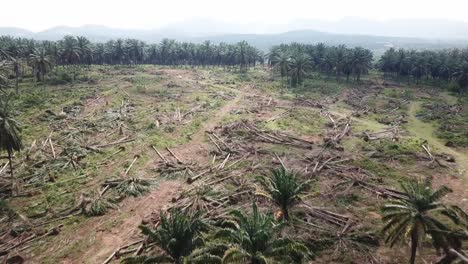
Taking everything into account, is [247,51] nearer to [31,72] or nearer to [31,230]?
[31,72]

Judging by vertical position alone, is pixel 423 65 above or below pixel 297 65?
below

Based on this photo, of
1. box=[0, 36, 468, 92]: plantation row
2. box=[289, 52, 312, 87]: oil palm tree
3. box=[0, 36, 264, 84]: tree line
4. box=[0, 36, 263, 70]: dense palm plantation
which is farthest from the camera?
box=[0, 36, 263, 70]: dense palm plantation

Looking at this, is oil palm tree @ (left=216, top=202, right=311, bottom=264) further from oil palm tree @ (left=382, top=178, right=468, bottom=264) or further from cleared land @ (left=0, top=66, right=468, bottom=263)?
cleared land @ (left=0, top=66, right=468, bottom=263)

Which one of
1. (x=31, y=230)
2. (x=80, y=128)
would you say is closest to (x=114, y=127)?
(x=80, y=128)

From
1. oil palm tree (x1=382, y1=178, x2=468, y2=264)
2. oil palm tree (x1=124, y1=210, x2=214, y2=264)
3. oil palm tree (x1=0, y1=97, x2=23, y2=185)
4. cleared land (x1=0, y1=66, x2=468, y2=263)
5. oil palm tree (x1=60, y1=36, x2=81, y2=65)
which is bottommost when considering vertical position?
cleared land (x1=0, y1=66, x2=468, y2=263)

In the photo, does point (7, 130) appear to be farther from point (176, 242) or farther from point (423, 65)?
point (423, 65)

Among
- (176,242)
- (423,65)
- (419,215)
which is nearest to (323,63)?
(423,65)

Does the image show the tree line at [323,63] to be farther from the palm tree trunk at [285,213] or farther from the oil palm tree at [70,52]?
the palm tree trunk at [285,213]

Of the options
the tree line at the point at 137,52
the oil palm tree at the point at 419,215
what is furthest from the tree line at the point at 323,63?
the oil palm tree at the point at 419,215

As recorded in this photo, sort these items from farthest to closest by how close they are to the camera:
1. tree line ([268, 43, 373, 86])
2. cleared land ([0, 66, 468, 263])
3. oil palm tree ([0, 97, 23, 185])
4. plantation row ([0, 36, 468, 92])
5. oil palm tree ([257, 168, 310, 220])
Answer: tree line ([268, 43, 373, 86]), plantation row ([0, 36, 468, 92]), oil palm tree ([0, 97, 23, 185]), cleared land ([0, 66, 468, 263]), oil palm tree ([257, 168, 310, 220])

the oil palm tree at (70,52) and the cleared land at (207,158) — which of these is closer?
the cleared land at (207,158)

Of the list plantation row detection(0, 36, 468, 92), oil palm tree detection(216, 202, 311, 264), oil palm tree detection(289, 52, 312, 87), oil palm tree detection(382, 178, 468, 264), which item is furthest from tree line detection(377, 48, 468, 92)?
oil palm tree detection(216, 202, 311, 264)
